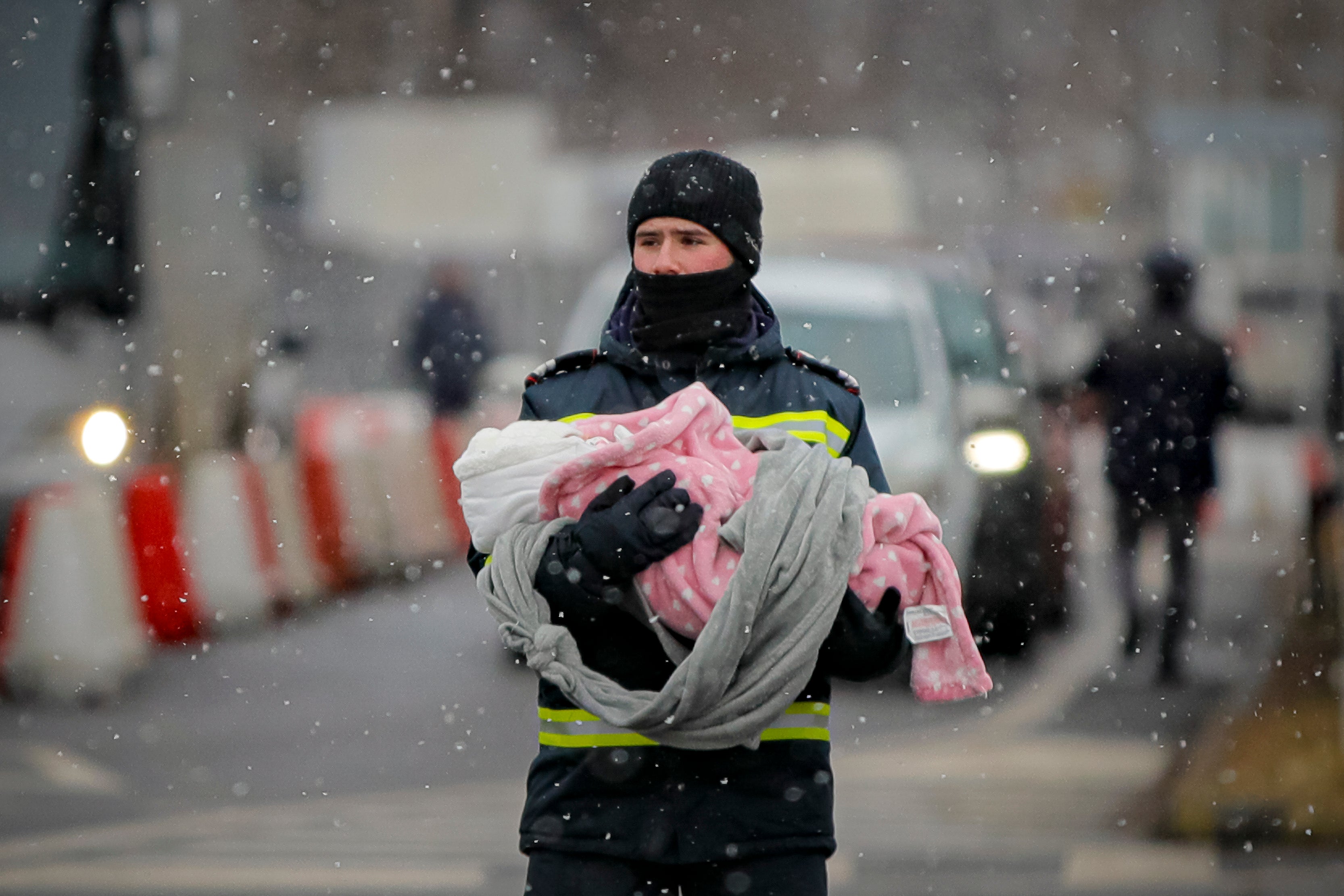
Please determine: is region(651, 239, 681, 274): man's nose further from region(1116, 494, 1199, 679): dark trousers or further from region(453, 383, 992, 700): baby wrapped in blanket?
region(1116, 494, 1199, 679): dark trousers

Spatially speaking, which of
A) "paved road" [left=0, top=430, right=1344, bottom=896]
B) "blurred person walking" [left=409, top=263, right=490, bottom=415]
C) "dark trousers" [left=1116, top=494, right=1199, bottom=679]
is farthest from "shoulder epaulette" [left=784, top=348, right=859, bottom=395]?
"blurred person walking" [left=409, top=263, right=490, bottom=415]

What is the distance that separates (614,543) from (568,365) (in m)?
0.46

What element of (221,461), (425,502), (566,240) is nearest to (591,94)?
(566,240)

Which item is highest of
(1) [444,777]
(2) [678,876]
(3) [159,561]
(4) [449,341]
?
(4) [449,341]

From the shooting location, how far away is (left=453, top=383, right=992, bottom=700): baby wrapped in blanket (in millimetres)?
2662

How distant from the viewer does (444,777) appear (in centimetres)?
689

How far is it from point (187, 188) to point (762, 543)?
30.1 feet

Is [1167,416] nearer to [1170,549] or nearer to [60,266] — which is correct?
[1170,549]

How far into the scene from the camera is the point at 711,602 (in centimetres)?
259

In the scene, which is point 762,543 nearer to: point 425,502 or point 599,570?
point 599,570

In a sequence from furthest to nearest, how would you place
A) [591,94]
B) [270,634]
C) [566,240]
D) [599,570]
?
[591,94], [566,240], [270,634], [599,570]

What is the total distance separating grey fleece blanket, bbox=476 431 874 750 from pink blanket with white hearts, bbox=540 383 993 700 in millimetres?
39

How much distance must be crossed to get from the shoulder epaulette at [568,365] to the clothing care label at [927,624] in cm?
64

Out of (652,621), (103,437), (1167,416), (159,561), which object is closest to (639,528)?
(652,621)
